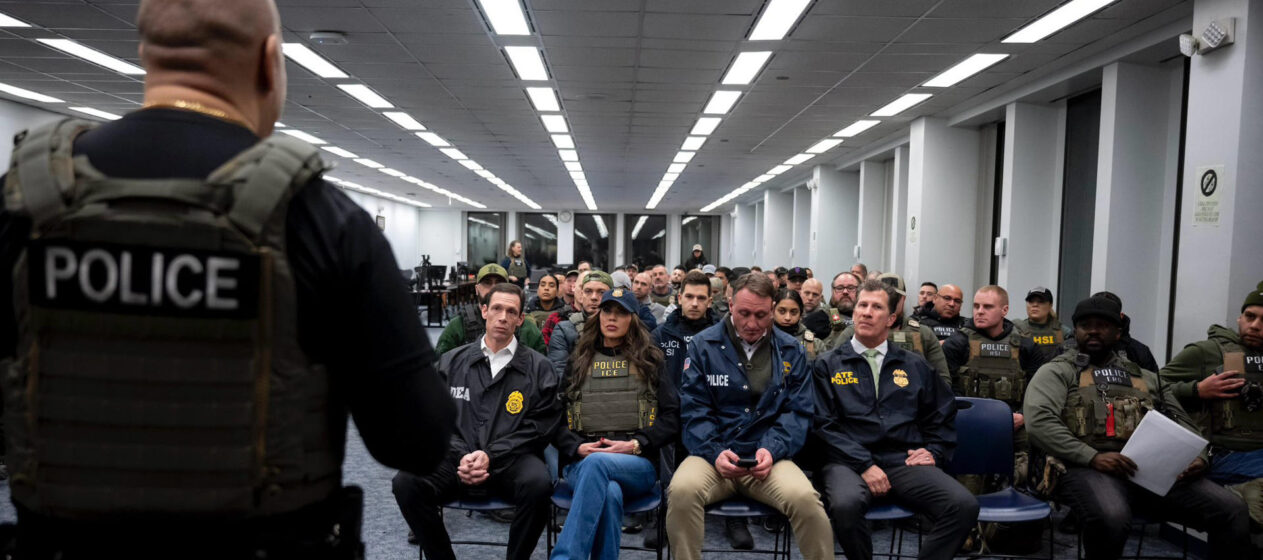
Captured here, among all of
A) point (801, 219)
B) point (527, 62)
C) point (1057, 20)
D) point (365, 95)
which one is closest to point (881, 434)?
point (1057, 20)

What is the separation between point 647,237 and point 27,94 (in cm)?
2191

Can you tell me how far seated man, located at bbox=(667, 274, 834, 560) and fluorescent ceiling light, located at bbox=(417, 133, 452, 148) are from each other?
317 inches

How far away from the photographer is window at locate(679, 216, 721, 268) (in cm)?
2831

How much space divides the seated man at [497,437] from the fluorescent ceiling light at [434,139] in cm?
750

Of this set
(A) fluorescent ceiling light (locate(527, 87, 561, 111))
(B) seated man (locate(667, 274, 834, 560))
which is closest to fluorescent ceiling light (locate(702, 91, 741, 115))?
(A) fluorescent ceiling light (locate(527, 87, 561, 111))

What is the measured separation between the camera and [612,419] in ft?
11.5

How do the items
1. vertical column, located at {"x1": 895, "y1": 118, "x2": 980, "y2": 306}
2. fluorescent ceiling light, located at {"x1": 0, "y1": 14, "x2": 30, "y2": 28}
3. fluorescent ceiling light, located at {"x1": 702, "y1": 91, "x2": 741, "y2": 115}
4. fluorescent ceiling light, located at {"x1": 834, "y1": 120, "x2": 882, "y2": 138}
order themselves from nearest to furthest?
1. fluorescent ceiling light, located at {"x1": 0, "y1": 14, "x2": 30, "y2": 28}
2. fluorescent ceiling light, located at {"x1": 702, "y1": 91, "x2": 741, "y2": 115}
3. vertical column, located at {"x1": 895, "y1": 118, "x2": 980, "y2": 306}
4. fluorescent ceiling light, located at {"x1": 834, "y1": 120, "x2": 882, "y2": 138}

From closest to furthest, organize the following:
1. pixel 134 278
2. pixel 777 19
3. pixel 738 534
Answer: pixel 134 278 → pixel 738 534 → pixel 777 19

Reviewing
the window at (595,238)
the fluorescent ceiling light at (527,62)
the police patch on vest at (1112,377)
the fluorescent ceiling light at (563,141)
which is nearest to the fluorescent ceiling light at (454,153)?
the fluorescent ceiling light at (563,141)

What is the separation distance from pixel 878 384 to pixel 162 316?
3086 millimetres

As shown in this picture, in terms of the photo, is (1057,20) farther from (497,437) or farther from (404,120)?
(404,120)

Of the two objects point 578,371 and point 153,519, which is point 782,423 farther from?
point 153,519

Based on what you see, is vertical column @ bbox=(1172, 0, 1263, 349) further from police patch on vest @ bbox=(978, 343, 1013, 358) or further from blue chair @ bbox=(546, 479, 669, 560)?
blue chair @ bbox=(546, 479, 669, 560)

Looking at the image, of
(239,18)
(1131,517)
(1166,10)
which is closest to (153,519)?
(239,18)
